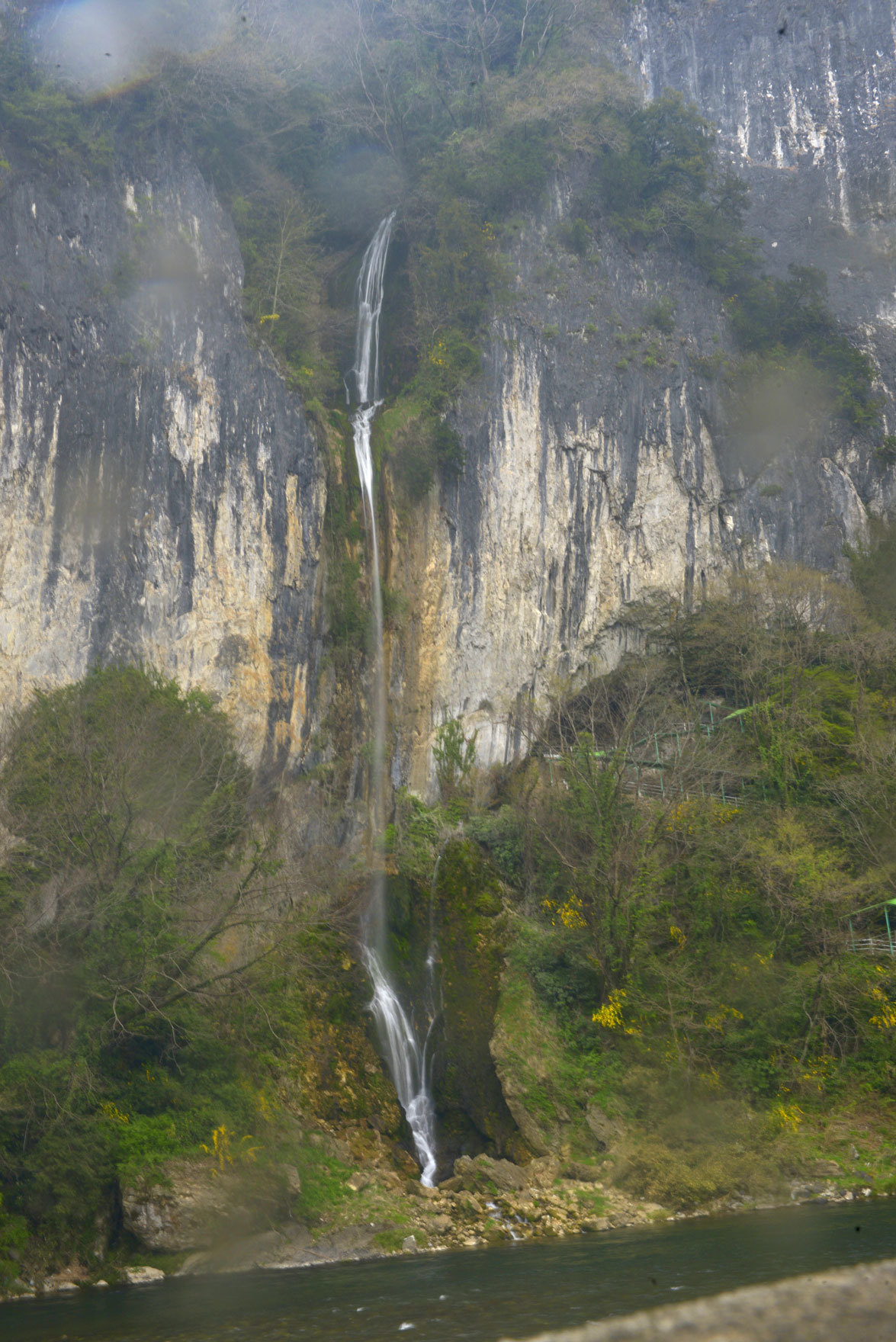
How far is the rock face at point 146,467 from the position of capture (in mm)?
23297

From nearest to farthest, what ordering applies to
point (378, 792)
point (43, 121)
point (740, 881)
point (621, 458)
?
1. point (740, 881)
2. point (43, 121)
3. point (378, 792)
4. point (621, 458)

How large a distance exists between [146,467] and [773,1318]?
2215cm

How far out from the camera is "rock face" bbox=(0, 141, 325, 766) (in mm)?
23297

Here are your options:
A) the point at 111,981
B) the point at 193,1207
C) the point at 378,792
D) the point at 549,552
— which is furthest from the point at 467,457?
the point at 193,1207

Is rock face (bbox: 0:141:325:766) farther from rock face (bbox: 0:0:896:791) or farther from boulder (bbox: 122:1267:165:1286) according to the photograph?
boulder (bbox: 122:1267:165:1286)

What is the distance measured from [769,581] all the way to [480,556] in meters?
8.54

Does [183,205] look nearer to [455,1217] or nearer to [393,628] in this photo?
[393,628]

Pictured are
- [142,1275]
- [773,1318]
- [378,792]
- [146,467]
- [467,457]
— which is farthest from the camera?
[467,457]

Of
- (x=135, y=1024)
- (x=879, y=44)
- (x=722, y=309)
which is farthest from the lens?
(x=879, y=44)

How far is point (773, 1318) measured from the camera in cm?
745

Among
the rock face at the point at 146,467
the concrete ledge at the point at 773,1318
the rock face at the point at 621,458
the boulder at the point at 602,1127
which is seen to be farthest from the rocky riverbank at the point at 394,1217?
the rock face at the point at 621,458

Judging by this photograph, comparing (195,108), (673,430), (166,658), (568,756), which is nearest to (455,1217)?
(568,756)

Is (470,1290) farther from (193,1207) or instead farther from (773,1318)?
(193,1207)

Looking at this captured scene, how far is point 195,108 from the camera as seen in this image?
31.0 m
